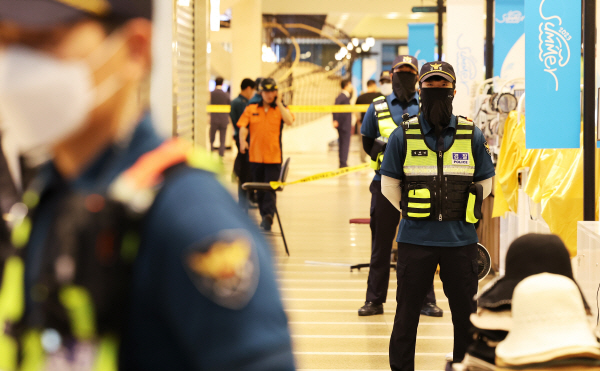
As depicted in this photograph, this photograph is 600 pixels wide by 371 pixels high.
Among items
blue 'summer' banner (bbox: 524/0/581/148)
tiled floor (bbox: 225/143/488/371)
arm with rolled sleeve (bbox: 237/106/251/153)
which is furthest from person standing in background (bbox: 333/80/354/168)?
blue 'summer' banner (bbox: 524/0/581/148)

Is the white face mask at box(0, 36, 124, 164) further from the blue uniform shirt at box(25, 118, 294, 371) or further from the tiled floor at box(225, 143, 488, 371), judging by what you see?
the tiled floor at box(225, 143, 488, 371)

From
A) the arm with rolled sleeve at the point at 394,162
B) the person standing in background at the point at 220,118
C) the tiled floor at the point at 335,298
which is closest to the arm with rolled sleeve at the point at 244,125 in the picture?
the tiled floor at the point at 335,298

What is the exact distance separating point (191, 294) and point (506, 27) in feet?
26.4

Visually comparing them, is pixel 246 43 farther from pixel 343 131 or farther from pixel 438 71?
pixel 438 71

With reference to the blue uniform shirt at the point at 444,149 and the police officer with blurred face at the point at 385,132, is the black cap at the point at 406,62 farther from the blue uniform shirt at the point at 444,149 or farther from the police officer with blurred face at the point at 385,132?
the blue uniform shirt at the point at 444,149

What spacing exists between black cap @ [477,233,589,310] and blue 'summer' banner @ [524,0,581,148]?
292 cm

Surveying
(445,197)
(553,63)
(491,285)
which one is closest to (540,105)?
(553,63)

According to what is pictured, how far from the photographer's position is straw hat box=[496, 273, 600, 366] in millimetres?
1821

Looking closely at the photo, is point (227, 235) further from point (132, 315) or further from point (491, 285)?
point (491, 285)

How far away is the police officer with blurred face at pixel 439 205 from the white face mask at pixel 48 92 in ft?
9.89

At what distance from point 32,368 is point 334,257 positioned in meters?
6.92

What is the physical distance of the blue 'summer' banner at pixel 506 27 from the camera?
805 cm

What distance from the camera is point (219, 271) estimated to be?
2.52 feet

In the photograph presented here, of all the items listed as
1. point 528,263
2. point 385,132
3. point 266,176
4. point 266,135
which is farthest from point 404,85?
point 266,176
